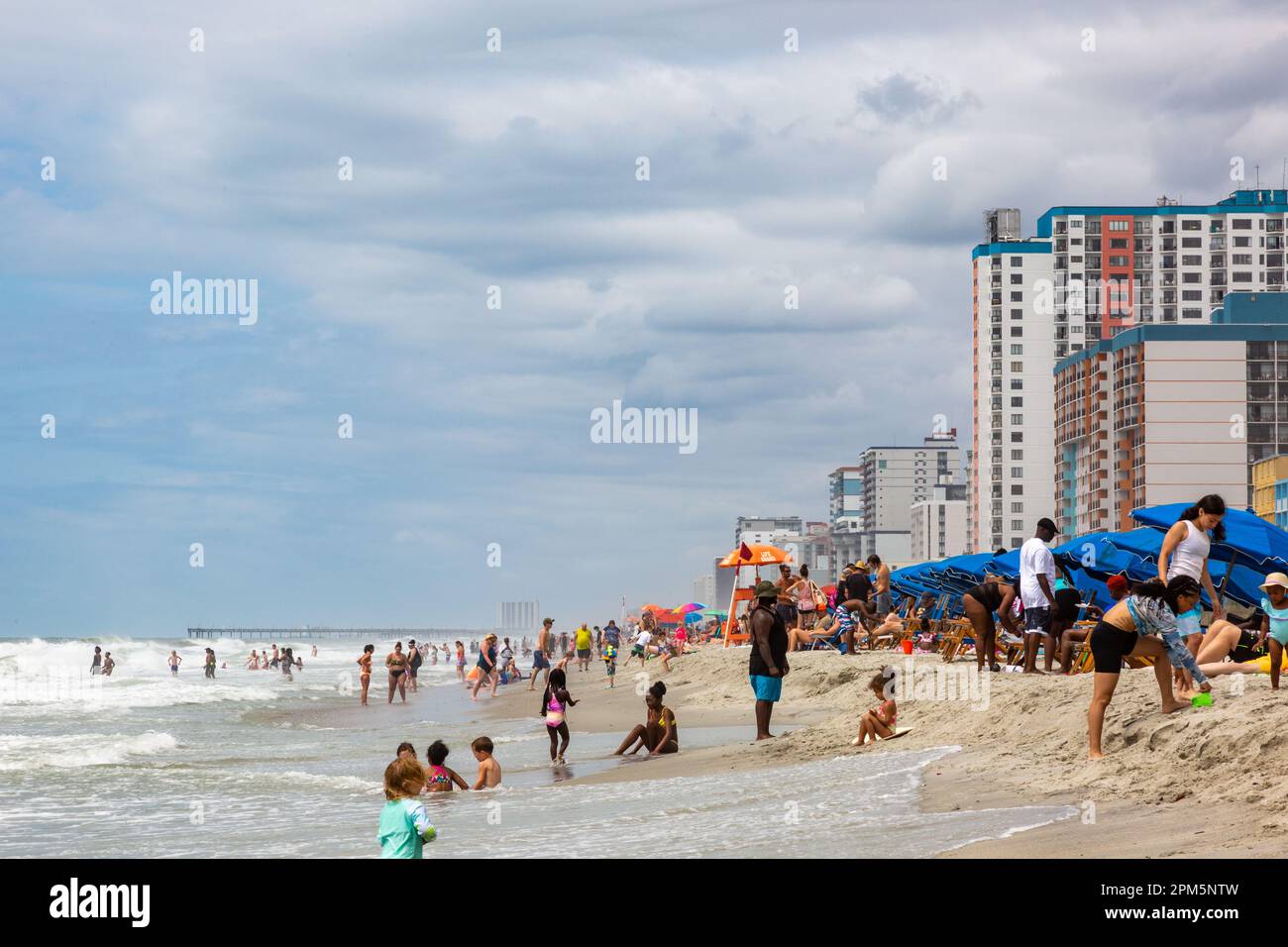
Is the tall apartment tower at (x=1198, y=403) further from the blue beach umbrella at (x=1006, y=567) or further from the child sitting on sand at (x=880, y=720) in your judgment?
the child sitting on sand at (x=880, y=720)

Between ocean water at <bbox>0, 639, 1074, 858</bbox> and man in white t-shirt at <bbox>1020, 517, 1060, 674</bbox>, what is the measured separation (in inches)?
106

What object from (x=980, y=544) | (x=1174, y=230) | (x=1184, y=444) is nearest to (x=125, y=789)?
(x=1184, y=444)

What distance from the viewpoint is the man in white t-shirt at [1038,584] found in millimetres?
13719

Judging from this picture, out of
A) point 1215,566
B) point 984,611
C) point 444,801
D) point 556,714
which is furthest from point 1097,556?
point 444,801

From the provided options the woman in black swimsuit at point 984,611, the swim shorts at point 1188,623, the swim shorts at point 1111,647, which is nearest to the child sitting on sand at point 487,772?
the woman in black swimsuit at point 984,611

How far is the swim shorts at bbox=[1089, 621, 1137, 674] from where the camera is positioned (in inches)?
367

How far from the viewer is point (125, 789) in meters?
15.1

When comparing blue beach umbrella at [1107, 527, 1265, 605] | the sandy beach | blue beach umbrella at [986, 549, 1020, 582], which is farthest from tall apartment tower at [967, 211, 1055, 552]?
the sandy beach

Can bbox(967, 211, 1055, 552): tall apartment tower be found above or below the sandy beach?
above

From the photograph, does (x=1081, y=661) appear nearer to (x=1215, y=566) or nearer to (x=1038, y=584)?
(x=1038, y=584)

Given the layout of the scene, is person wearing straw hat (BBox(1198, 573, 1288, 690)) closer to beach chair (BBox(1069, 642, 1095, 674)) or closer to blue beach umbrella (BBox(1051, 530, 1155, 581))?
beach chair (BBox(1069, 642, 1095, 674))

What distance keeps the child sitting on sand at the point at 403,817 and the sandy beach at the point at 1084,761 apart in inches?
112
